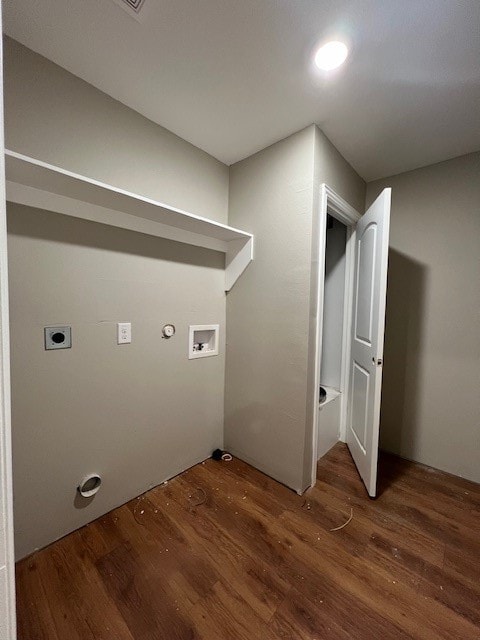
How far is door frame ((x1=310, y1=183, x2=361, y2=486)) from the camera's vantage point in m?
1.62

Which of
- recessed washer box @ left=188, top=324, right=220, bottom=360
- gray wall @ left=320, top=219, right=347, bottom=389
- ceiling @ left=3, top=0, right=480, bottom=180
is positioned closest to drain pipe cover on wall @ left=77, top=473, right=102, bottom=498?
recessed washer box @ left=188, top=324, right=220, bottom=360

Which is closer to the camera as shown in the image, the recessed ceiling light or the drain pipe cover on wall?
the recessed ceiling light

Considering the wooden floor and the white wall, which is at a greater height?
the white wall

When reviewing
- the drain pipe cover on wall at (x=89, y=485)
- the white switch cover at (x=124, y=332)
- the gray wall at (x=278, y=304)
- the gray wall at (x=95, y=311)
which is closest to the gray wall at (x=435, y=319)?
the gray wall at (x=278, y=304)

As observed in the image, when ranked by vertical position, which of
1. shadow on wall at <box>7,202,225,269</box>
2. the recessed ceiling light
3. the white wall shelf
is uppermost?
the recessed ceiling light

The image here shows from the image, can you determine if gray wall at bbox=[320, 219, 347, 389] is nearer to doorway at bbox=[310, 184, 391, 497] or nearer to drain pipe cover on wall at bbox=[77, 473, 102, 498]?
doorway at bbox=[310, 184, 391, 497]

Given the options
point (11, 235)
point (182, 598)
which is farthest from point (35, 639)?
point (11, 235)

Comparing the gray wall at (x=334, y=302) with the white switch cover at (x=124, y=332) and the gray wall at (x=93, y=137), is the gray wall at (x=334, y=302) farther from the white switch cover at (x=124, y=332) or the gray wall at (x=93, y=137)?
the white switch cover at (x=124, y=332)

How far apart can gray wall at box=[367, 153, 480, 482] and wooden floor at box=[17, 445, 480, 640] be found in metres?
0.39

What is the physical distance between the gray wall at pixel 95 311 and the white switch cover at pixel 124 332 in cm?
3

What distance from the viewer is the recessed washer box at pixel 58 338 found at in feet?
3.97

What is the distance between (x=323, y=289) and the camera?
1.72m

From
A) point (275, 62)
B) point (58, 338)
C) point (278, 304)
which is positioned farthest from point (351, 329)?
point (58, 338)

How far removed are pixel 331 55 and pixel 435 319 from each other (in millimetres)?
1797
